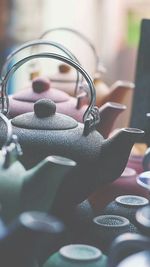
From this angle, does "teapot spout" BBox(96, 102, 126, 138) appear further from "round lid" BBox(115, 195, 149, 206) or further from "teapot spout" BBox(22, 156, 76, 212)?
"teapot spout" BBox(22, 156, 76, 212)

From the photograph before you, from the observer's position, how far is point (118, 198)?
1041 mm

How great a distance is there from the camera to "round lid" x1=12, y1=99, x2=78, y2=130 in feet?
3.13

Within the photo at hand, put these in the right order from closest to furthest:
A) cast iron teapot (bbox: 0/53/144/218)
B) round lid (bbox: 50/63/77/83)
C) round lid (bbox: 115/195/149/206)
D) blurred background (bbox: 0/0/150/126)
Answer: cast iron teapot (bbox: 0/53/144/218)
round lid (bbox: 115/195/149/206)
round lid (bbox: 50/63/77/83)
blurred background (bbox: 0/0/150/126)

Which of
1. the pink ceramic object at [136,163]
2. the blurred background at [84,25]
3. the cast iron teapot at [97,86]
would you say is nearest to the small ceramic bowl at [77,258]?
the pink ceramic object at [136,163]

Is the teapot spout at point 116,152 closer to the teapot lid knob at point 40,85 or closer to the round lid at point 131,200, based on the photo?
the round lid at point 131,200

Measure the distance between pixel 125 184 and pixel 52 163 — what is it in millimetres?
389

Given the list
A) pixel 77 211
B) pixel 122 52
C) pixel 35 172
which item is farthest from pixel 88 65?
pixel 35 172

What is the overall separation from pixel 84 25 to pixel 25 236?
2748 mm

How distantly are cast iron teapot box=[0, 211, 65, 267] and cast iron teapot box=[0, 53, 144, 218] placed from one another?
0.13m

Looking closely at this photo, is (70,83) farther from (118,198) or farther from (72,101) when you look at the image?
(118,198)

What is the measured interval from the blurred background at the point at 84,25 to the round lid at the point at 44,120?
6.60ft

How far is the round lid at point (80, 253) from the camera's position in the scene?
797 mm

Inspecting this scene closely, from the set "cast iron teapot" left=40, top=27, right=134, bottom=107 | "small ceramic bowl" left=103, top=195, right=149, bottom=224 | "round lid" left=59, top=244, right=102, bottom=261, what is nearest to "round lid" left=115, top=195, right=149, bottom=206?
"small ceramic bowl" left=103, top=195, right=149, bottom=224

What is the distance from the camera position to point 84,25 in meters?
3.40
